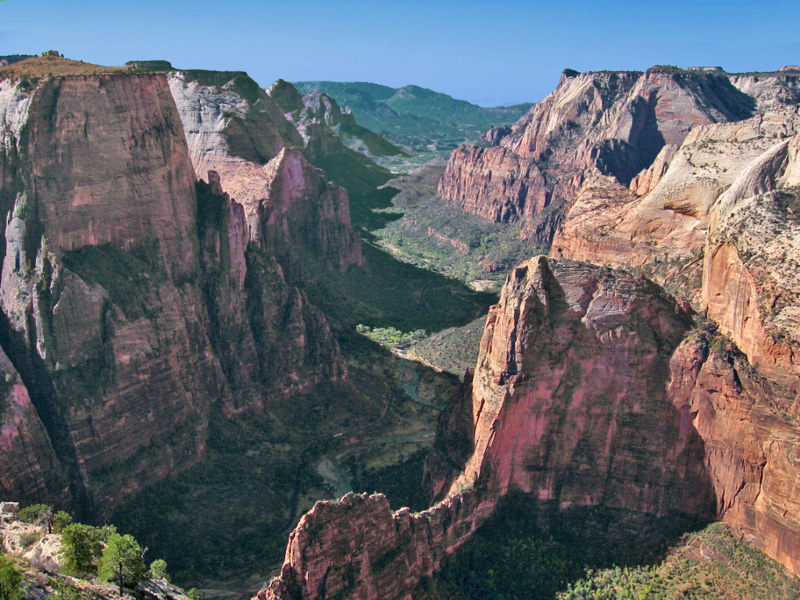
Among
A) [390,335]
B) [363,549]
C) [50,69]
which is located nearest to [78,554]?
[363,549]

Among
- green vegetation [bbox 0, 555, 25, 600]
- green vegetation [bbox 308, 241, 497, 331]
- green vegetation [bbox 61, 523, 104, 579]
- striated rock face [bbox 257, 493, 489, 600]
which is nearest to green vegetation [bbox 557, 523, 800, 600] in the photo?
striated rock face [bbox 257, 493, 489, 600]

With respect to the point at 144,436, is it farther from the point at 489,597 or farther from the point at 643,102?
the point at 643,102

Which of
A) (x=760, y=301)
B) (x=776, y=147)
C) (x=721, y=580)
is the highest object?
(x=776, y=147)

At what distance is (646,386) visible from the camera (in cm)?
4912

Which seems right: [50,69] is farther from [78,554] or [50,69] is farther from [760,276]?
[760,276]

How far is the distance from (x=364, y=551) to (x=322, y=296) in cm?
5818

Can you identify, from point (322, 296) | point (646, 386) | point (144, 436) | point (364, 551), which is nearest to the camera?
point (364, 551)

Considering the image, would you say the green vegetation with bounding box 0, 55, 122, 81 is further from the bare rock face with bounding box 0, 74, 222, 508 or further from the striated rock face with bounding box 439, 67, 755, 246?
the striated rock face with bounding box 439, 67, 755, 246

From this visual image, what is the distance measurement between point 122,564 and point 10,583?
25.6 feet

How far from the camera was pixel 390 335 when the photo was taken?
100 metres

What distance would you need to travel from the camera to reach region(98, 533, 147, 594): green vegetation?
36.9 meters

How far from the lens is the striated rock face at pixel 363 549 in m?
42.9

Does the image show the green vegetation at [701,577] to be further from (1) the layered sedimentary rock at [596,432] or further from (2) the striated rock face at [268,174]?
(2) the striated rock face at [268,174]

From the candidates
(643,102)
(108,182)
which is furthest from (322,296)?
(643,102)
